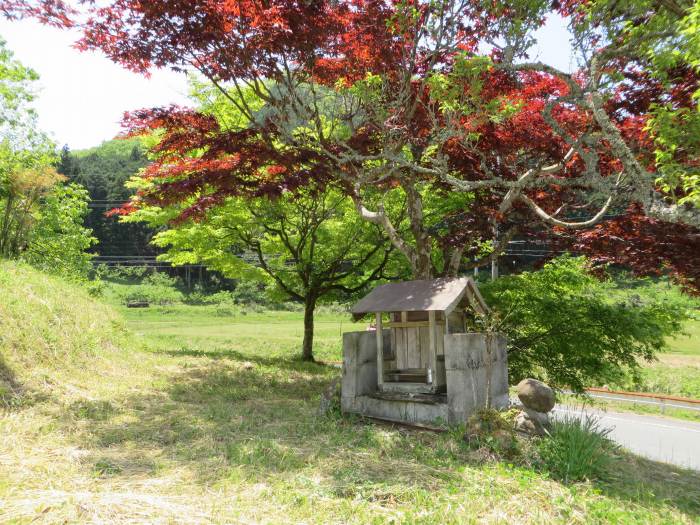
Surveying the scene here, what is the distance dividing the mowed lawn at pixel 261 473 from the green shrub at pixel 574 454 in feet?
0.67

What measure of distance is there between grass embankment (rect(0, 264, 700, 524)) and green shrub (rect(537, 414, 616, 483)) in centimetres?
15

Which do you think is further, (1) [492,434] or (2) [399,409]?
(2) [399,409]

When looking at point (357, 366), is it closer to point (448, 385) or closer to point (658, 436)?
point (448, 385)

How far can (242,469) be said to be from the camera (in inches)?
188

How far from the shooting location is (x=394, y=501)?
4223 millimetres

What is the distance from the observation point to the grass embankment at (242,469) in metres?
3.92

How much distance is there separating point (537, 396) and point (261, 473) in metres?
3.80

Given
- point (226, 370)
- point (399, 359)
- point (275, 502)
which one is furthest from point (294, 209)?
point (275, 502)

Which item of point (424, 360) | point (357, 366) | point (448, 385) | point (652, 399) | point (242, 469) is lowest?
point (652, 399)

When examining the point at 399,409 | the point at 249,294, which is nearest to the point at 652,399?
the point at 399,409

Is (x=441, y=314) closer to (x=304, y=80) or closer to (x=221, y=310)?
(x=304, y=80)

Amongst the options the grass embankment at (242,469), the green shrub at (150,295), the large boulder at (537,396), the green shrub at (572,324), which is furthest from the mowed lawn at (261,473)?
the green shrub at (150,295)

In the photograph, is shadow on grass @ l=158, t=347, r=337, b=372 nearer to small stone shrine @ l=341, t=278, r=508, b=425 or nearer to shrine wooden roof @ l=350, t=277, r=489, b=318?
small stone shrine @ l=341, t=278, r=508, b=425

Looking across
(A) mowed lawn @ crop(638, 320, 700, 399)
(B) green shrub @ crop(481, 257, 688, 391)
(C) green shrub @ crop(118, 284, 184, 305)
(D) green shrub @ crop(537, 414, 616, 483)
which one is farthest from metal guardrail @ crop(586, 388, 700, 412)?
(C) green shrub @ crop(118, 284, 184, 305)
